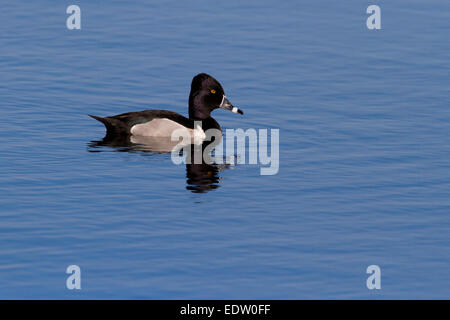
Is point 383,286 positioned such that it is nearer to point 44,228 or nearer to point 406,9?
point 44,228

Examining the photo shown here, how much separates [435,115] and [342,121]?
2011 mm

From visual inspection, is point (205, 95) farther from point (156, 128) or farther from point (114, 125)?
point (114, 125)

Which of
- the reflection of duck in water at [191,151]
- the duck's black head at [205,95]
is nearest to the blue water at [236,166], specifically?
the reflection of duck in water at [191,151]

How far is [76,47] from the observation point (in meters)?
26.8

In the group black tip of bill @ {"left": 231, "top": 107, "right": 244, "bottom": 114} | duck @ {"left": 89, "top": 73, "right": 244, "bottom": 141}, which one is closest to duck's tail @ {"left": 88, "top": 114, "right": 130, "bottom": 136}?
duck @ {"left": 89, "top": 73, "right": 244, "bottom": 141}

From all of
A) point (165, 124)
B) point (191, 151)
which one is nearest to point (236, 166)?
point (191, 151)

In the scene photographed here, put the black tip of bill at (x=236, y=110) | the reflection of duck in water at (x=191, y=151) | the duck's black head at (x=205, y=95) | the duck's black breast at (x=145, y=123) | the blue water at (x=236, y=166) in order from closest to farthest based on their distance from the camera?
the blue water at (x=236, y=166), the reflection of duck in water at (x=191, y=151), the duck's black breast at (x=145, y=123), the black tip of bill at (x=236, y=110), the duck's black head at (x=205, y=95)

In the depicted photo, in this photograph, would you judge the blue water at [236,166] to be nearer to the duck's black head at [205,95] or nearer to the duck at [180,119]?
the duck at [180,119]

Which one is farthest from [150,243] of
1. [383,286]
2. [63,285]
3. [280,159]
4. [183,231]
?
[280,159]

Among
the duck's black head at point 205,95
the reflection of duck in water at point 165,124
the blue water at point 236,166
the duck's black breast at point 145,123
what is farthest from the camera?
the duck's black head at point 205,95

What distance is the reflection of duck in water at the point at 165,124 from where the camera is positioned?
20.3 meters

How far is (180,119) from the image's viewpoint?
→ 20.9 meters

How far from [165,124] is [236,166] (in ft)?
8.06

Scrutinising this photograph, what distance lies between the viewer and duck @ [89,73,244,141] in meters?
20.6
